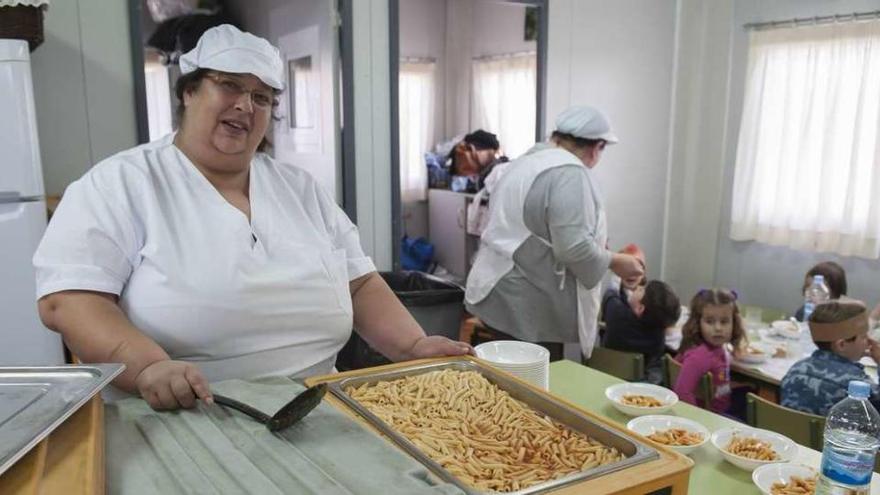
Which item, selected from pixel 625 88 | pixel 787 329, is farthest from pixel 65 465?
pixel 625 88

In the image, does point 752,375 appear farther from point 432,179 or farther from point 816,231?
point 432,179

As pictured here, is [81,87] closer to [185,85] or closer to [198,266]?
Result: [185,85]

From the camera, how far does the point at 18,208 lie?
2174 mm

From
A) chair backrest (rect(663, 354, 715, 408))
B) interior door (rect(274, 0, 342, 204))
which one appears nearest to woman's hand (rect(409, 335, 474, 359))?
chair backrest (rect(663, 354, 715, 408))

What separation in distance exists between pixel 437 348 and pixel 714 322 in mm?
1716

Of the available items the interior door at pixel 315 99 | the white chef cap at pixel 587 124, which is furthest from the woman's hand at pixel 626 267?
the interior door at pixel 315 99

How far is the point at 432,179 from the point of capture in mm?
5859

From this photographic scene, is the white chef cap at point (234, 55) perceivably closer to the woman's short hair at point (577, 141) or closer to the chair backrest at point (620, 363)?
the woman's short hair at point (577, 141)

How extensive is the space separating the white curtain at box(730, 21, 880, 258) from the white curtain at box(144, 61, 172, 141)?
137 inches

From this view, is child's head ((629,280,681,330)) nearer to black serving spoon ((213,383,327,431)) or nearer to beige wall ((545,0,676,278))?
beige wall ((545,0,676,278))

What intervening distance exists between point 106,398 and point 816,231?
394 cm

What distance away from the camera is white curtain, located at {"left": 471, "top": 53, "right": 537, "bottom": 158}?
552cm

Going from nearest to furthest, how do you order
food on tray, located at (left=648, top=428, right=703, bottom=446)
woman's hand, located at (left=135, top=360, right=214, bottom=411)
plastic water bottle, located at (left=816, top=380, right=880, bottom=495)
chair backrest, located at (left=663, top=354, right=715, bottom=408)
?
woman's hand, located at (left=135, top=360, right=214, bottom=411) < plastic water bottle, located at (left=816, top=380, right=880, bottom=495) < food on tray, located at (left=648, top=428, right=703, bottom=446) < chair backrest, located at (left=663, top=354, right=715, bottom=408)

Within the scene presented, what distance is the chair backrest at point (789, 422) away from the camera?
1.97 m
